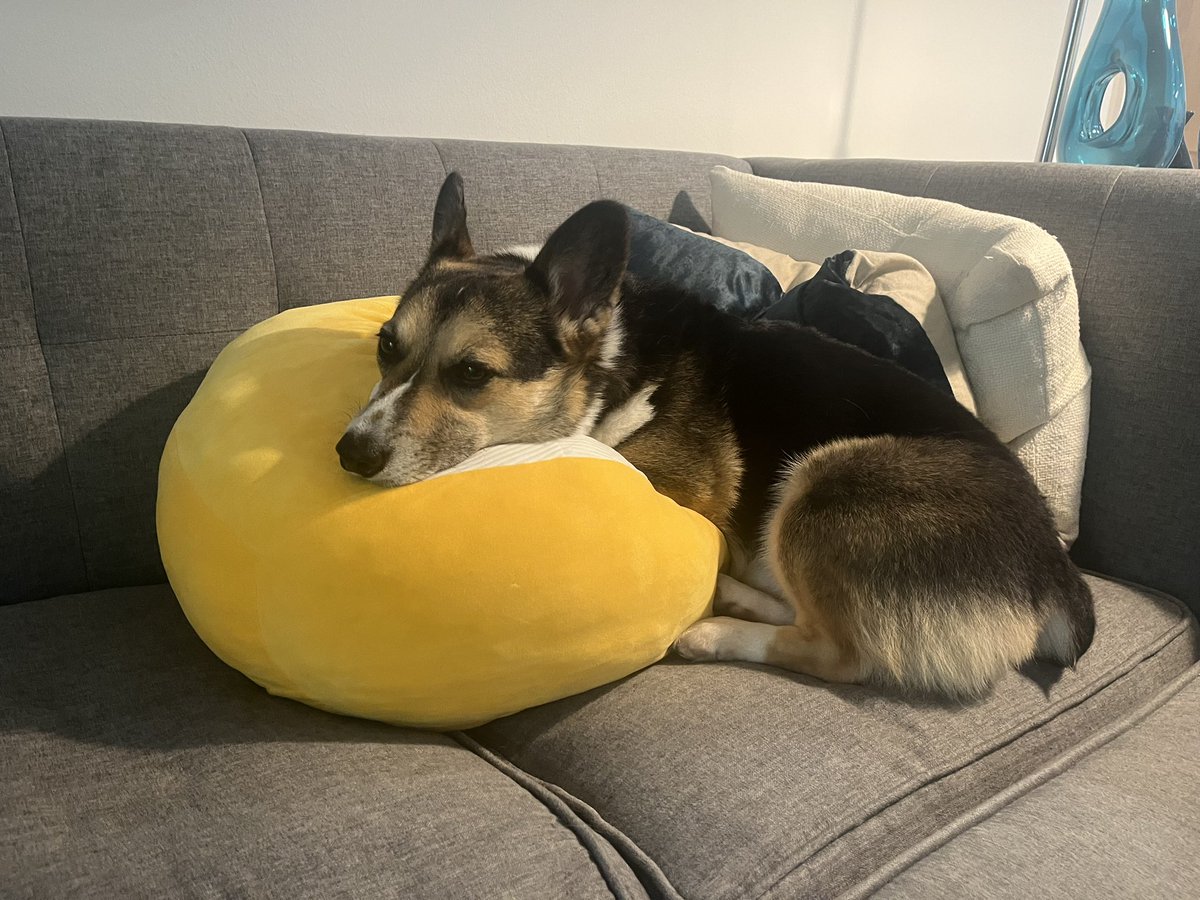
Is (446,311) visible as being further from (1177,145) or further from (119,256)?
(1177,145)

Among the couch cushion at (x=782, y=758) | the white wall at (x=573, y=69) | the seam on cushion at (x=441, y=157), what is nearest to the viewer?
the couch cushion at (x=782, y=758)

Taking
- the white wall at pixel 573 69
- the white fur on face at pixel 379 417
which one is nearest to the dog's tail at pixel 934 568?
the white fur on face at pixel 379 417

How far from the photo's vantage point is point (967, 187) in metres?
2.30

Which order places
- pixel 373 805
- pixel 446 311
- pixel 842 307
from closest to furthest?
1. pixel 373 805
2. pixel 446 311
3. pixel 842 307

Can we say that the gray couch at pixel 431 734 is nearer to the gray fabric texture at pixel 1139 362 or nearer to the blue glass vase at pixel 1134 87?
the gray fabric texture at pixel 1139 362

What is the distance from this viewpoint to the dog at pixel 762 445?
1.40m

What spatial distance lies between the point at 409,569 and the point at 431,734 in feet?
1.02

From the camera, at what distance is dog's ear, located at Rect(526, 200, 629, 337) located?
1.47 meters

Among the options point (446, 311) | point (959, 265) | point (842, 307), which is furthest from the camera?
point (959, 265)

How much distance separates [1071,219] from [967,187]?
0.33 m

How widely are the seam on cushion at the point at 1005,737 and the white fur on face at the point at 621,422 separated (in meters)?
0.80

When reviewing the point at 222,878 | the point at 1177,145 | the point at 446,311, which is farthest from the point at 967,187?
the point at 222,878

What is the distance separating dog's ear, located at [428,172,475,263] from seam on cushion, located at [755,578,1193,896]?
124cm

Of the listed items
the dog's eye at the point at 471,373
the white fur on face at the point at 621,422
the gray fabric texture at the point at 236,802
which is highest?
the dog's eye at the point at 471,373
